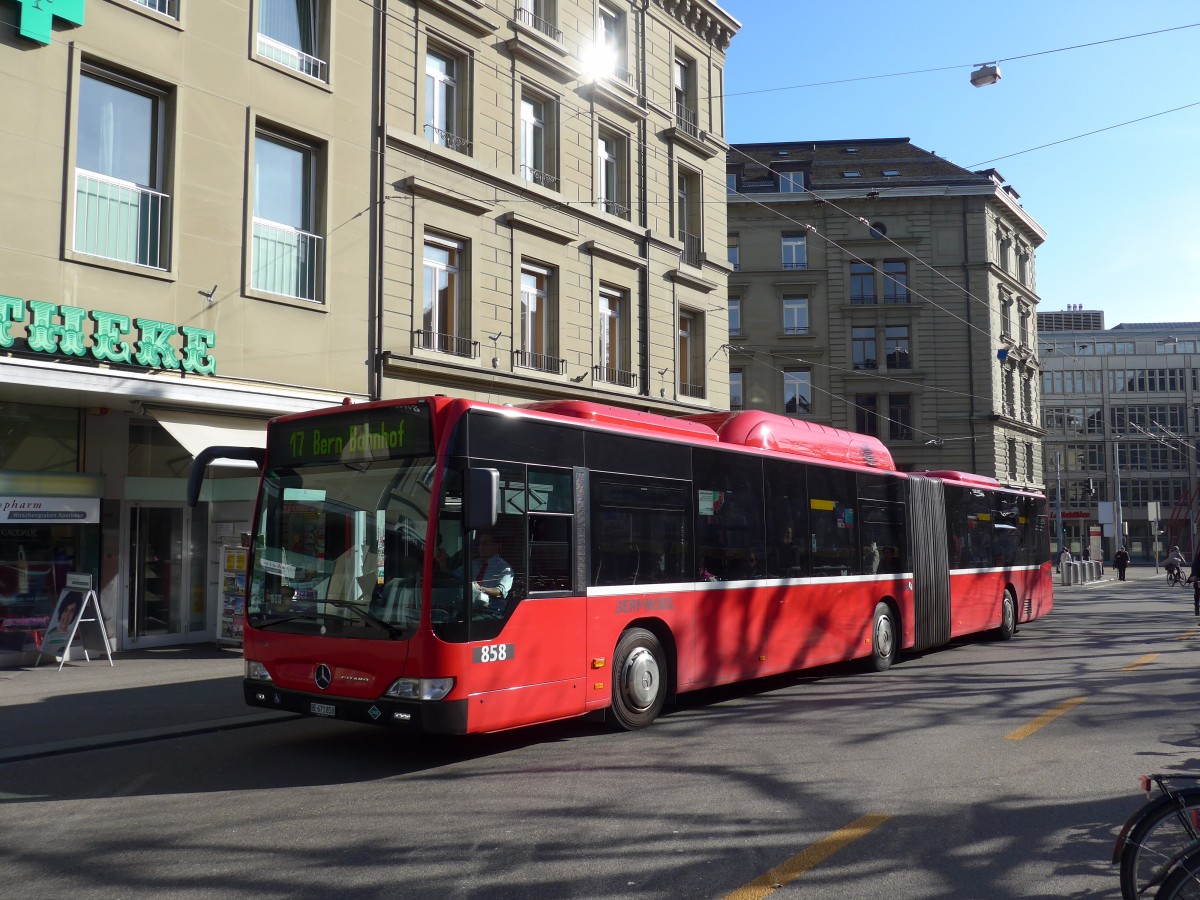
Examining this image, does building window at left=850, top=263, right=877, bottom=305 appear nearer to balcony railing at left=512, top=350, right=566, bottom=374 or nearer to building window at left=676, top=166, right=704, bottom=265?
building window at left=676, top=166, right=704, bottom=265

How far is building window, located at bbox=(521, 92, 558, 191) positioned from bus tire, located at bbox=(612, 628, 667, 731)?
46.3 feet

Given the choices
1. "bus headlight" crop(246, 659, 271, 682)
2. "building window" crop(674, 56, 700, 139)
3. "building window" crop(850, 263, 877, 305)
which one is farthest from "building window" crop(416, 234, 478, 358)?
"building window" crop(850, 263, 877, 305)

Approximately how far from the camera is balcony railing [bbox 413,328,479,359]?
19.2 meters

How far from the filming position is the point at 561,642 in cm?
875

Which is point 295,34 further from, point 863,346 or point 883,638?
point 863,346

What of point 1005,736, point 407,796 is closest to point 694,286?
point 1005,736

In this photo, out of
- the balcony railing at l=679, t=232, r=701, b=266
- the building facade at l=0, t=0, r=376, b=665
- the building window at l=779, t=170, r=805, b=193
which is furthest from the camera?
the building window at l=779, t=170, r=805, b=193

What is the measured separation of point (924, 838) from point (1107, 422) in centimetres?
9067

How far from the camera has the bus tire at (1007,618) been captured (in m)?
18.7

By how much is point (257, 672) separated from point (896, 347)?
4771 cm

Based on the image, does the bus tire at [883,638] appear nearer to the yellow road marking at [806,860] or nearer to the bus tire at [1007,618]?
the bus tire at [1007,618]

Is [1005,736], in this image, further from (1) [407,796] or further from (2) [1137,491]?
(2) [1137,491]

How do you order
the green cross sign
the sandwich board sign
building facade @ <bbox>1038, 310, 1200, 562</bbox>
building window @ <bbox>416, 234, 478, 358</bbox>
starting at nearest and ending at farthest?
the green cross sign
the sandwich board sign
building window @ <bbox>416, 234, 478, 358</bbox>
building facade @ <bbox>1038, 310, 1200, 562</bbox>

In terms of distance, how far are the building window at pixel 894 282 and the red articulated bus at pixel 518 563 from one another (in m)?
41.9
